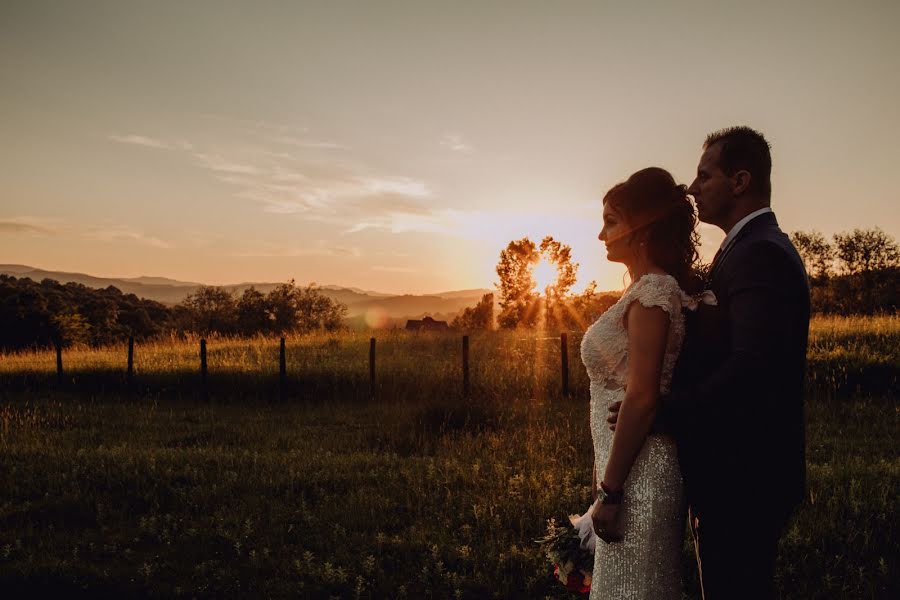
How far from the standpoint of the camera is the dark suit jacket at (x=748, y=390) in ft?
8.41

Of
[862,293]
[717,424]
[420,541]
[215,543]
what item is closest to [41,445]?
[215,543]

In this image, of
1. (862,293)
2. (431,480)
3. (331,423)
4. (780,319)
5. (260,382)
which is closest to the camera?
(780,319)

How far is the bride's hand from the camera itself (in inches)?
110

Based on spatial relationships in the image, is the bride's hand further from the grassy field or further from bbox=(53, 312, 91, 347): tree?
bbox=(53, 312, 91, 347): tree

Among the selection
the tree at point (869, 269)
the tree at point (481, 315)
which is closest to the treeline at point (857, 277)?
the tree at point (869, 269)

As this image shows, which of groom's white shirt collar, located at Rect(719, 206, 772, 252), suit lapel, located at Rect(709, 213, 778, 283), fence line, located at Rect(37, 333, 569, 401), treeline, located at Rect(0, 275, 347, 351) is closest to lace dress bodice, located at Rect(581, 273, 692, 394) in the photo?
suit lapel, located at Rect(709, 213, 778, 283)

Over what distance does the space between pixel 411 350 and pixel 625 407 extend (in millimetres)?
21377

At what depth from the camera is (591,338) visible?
2.92 metres

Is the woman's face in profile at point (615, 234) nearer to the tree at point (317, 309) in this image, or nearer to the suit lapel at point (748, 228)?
the suit lapel at point (748, 228)

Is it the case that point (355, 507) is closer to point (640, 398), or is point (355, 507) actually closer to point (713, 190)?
point (640, 398)

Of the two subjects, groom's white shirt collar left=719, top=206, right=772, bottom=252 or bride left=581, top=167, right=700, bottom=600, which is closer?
bride left=581, top=167, right=700, bottom=600

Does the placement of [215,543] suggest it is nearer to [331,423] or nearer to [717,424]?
[717,424]

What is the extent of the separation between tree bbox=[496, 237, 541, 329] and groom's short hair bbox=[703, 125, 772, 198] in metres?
83.7

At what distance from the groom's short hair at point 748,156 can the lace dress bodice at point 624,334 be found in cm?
72
